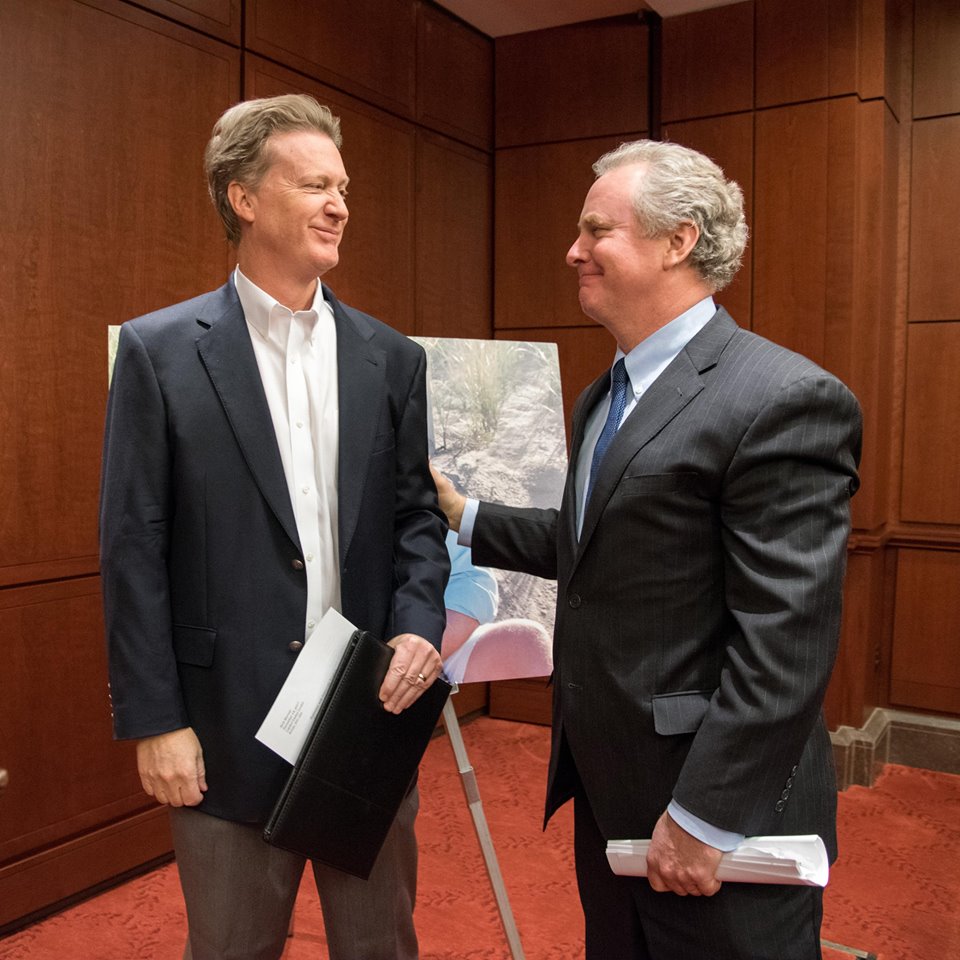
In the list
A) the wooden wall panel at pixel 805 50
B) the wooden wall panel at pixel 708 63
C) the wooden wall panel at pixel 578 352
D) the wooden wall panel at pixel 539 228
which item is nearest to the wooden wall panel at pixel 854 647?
the wooden wall panel at pixel 578 352

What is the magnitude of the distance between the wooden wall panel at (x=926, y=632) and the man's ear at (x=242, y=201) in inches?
141

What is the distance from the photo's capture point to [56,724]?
9.82 feet

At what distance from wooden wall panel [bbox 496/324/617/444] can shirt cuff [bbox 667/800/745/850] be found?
11.2 ft

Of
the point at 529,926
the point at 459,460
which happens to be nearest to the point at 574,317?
the point at 459,460

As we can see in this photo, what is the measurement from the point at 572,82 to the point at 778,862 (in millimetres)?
4071

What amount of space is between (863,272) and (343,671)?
3.22 meters

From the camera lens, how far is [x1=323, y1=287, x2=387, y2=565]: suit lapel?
1686mm

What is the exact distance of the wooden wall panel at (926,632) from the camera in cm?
436

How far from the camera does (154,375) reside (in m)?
1.60

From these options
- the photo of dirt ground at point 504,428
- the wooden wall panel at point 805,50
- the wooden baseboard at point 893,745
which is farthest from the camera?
the wooden baseboard at point 893,745

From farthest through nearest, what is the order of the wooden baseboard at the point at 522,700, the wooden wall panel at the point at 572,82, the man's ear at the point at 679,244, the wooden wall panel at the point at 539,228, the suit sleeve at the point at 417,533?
the wooden baseboard at the point at 522,700
the wooden wall panel at the point at 539,228
the wooden wall panel at the point at 572,82
the suit sleeve at the point at 417,533
the man's ear at the point at 679,244

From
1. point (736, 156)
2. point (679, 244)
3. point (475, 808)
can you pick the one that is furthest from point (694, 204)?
point (736, 156)

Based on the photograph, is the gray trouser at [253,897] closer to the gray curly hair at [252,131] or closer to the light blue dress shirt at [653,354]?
the light blue dress shirt at [653,354]

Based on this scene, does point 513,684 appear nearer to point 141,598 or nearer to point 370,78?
point 370,78
